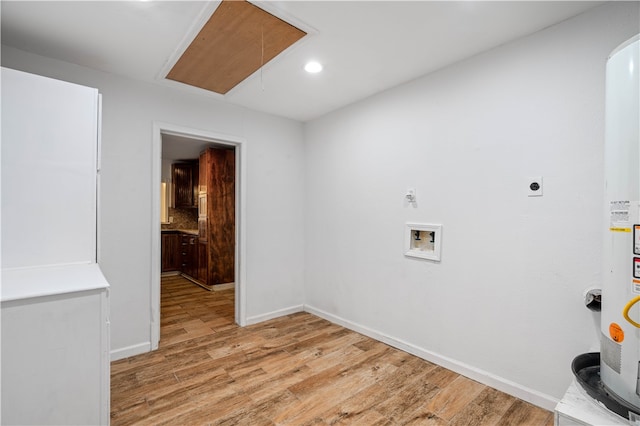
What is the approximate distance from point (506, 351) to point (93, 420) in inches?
97.3

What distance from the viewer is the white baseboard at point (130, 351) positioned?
264 cm

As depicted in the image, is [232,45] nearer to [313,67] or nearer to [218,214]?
[313,67]

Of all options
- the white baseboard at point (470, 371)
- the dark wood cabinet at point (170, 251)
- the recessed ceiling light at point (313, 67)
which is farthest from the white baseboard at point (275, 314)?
Result: the dark wood cabinet at point (170, 251)

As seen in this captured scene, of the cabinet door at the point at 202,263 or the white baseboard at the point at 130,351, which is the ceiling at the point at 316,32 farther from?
the cabinet door at the point at 202,263

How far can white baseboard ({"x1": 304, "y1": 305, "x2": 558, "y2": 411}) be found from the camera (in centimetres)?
199

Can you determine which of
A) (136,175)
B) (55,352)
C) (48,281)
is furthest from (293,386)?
(136,175)

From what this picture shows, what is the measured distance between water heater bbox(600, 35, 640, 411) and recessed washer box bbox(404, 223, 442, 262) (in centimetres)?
126

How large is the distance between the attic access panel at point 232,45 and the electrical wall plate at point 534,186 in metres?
1.80

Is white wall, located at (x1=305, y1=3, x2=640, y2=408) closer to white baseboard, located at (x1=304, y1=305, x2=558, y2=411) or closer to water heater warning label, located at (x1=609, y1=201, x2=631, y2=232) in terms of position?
white baseboard, located at (x1=304, y1=305, x2=558, y2=411)

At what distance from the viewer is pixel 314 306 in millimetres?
3875

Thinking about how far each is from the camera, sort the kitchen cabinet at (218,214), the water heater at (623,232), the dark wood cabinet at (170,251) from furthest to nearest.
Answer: the dark wood cabinet at (170,251) < the kitchen cabinet at (218,214) < the water heater at (623,232)

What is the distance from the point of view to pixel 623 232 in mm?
1245

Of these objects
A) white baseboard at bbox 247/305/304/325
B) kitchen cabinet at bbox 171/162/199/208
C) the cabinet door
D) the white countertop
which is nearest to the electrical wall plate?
the white countertop

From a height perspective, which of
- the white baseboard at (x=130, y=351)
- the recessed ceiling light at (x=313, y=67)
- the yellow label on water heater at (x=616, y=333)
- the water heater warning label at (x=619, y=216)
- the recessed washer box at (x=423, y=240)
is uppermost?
the recessed ceiling light at (x=313, y=67)
